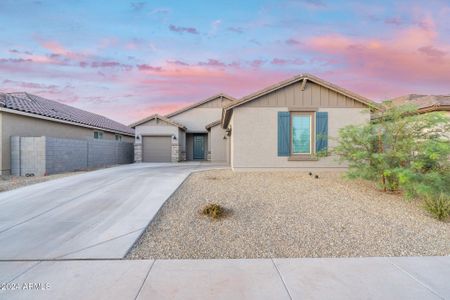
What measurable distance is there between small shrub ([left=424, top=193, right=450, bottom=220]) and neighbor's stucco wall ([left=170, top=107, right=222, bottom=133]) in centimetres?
1954

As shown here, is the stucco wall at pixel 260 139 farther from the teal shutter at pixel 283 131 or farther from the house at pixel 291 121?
the teal shutter at pixel 283 131

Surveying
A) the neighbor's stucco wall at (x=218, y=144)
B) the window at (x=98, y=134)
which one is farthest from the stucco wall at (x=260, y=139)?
the window at (x=98, y=134)

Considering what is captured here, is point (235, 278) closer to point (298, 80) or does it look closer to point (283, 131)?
point (283, 131)

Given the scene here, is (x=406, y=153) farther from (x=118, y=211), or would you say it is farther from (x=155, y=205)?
(x=118, y=211)

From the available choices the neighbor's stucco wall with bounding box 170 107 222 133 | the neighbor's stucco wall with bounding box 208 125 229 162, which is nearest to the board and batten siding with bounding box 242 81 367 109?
the neighbor's stucco wall with bounding box 208 125 229 162

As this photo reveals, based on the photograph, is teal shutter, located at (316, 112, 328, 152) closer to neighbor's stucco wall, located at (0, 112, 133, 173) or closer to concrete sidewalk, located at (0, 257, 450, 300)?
concrete sidewalk, located at (0, 257, 450, 300)

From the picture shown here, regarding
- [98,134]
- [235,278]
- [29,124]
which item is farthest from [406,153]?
[98,134]

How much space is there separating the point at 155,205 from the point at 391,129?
720 centimetres

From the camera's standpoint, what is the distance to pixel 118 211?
240 inches

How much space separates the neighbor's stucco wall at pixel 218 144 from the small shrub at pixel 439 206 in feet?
53.3

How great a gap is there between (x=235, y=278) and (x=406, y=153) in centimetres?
642

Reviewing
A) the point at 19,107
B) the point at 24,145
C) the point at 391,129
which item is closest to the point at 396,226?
the point at 391,129

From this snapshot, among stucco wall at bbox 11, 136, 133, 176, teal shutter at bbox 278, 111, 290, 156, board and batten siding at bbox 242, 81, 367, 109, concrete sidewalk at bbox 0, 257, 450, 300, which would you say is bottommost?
concrete sidewalk at bbox 0, 257, 450, 300

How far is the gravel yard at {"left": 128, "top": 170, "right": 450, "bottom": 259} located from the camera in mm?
4215
